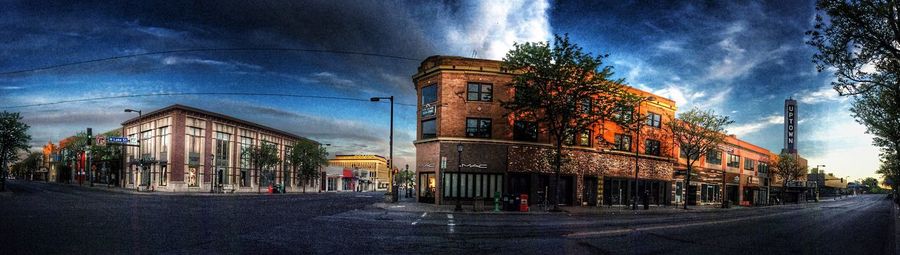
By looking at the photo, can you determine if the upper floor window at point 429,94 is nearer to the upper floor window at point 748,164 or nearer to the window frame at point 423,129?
the window frame at point 423,129

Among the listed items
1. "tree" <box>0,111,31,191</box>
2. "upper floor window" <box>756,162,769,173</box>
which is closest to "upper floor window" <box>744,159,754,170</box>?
"upper floor window" <box>756,162,769,173</box>

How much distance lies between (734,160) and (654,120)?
24.8 meters

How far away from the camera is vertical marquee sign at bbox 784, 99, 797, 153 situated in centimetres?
9044

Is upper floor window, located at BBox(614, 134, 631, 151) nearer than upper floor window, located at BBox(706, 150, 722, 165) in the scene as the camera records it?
Yes

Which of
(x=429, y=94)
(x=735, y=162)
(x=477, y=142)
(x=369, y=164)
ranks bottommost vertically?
(x=369, y=164)

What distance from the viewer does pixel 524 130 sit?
3734cm

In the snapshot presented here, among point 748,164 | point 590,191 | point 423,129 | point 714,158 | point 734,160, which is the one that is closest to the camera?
point 423,129

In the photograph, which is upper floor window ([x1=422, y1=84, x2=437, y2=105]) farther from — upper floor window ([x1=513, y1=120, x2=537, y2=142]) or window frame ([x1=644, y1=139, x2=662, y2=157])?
window frame ([x1=644, y1=139, x2=662, y2=157])

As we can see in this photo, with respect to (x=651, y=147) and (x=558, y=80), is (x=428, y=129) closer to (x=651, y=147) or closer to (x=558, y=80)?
(x=558, y=80)

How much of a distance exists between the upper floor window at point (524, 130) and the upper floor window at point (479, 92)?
320cm

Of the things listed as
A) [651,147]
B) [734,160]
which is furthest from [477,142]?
[734,160]

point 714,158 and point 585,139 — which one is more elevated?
point 585,139

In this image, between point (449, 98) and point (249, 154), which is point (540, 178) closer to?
point (449, 98)

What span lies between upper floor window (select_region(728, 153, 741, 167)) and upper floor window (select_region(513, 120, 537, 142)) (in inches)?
1604
